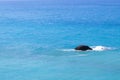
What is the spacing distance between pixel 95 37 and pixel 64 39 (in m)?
5.58

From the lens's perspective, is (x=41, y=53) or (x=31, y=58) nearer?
(x=31, y=58)

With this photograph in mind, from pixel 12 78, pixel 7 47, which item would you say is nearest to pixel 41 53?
pixel 7 47

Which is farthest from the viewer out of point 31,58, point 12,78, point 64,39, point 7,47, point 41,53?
point 64,39

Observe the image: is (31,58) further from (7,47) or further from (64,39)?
Answer: (64,39)

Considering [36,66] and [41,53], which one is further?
[41,53]

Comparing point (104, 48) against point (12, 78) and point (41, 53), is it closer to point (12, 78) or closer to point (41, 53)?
point (41, 53)

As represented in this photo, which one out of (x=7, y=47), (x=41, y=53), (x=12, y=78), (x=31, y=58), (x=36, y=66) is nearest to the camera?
(x=12, y=78)

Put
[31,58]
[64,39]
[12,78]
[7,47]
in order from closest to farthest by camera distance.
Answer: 1. [12,78]
2. [31,58]
3. [7,47]
4. [64,39]

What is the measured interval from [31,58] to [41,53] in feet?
12.5

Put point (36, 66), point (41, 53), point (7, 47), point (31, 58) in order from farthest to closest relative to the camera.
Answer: point (7, 47), point (41, 53), point (31, 58), point (36, 66)

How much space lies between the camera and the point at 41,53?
167 feet

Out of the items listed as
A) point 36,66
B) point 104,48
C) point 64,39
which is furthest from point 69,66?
point 64,39

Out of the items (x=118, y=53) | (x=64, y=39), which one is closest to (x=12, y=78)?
(x=118, y=53)

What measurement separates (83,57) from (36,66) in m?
6.65
